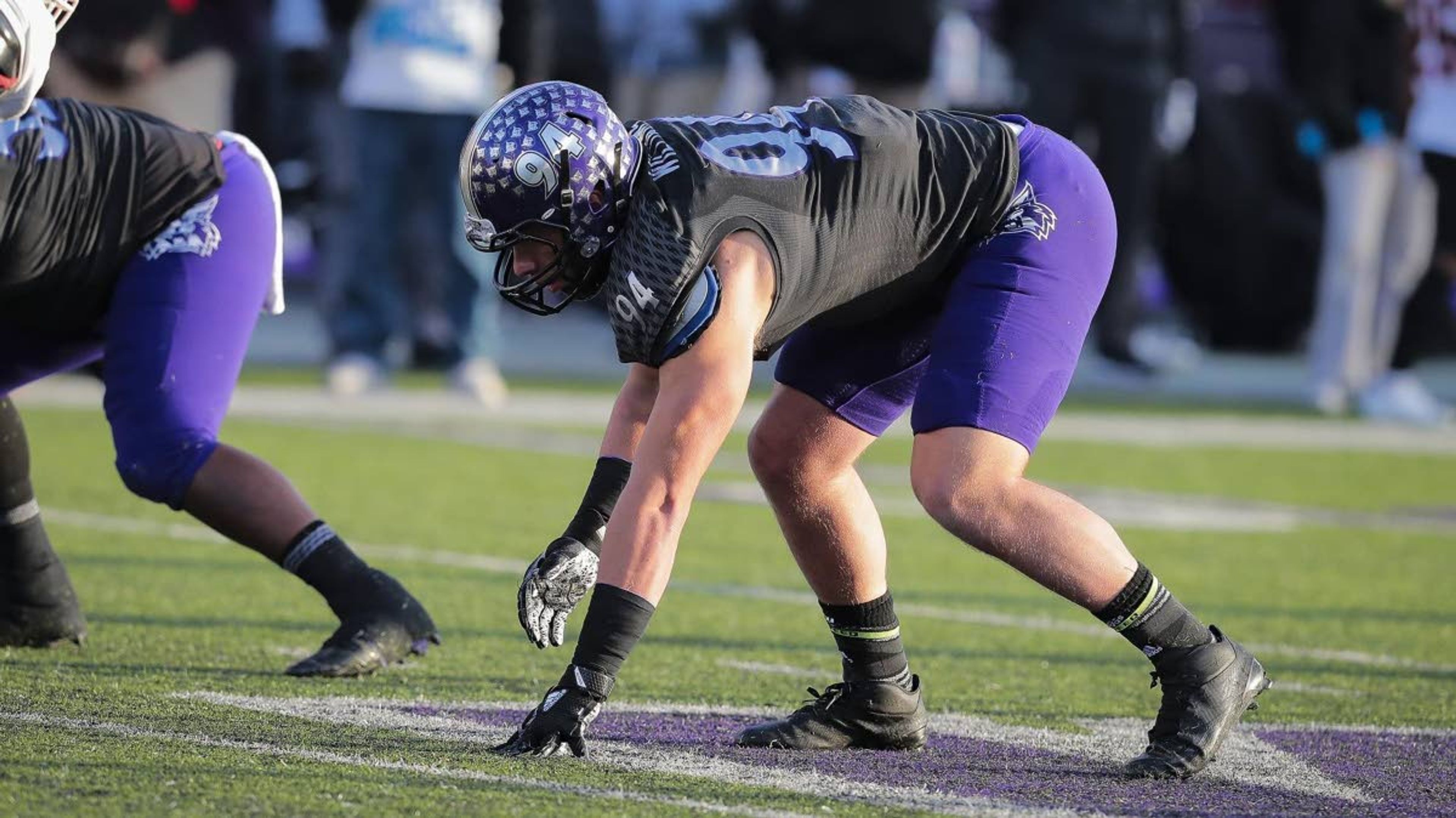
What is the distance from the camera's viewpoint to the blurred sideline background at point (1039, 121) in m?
11.9

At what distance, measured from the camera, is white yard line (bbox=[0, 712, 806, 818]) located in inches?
162

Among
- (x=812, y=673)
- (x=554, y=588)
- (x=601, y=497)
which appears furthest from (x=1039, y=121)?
(x=554, y=588)

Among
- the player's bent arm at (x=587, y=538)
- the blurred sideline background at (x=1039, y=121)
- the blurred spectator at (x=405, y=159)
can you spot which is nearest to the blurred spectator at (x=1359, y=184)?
the blurred sideline background at (x=1039, y=121)

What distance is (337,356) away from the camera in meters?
12.3

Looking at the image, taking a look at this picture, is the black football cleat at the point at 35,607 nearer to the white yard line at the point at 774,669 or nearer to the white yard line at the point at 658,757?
the white yard line at the point at 658,757

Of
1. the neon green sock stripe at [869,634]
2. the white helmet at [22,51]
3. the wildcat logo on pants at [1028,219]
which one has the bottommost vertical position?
the neon green sock stripe at [869,634]

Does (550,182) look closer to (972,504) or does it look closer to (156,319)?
(972,504)

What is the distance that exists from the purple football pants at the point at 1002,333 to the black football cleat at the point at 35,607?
187 cm

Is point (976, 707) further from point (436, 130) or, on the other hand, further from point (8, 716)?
point (436, 130)

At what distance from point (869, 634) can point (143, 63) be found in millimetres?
8389

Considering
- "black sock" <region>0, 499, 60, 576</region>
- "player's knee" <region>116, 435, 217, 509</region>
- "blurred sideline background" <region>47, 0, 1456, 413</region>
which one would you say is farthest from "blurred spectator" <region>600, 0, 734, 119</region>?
"player's knee" <region>116, 435, 217, 509</region>

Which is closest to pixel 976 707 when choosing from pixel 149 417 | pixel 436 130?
pixel 149 417

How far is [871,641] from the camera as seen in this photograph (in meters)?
4.98

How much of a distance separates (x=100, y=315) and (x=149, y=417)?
1.13 feet
